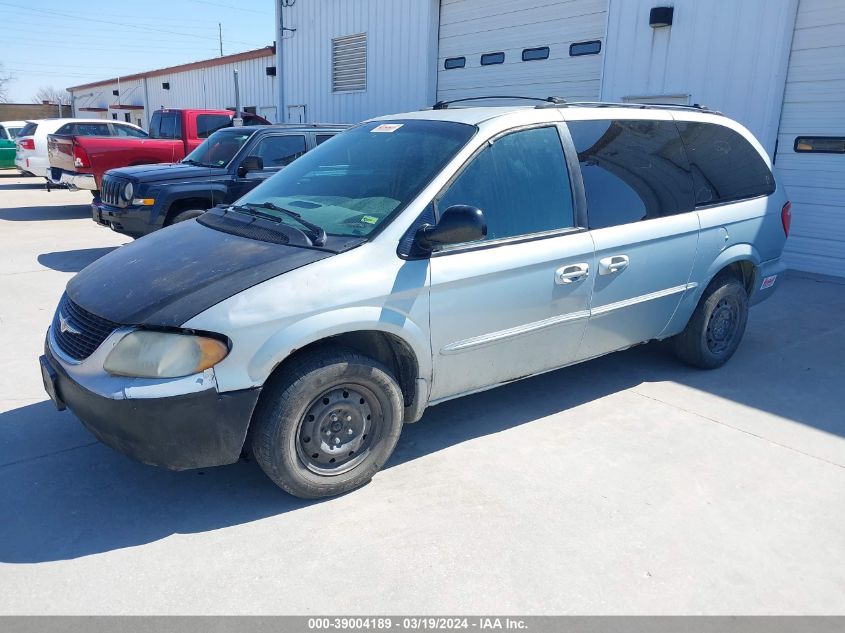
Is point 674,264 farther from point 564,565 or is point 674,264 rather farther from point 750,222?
point 564,565

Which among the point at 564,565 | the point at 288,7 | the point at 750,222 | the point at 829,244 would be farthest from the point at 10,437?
the point at 288,7

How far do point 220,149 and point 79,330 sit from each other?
6.21 m

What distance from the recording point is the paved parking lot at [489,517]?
260cm

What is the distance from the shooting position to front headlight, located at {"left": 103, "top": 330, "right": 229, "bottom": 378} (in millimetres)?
2766

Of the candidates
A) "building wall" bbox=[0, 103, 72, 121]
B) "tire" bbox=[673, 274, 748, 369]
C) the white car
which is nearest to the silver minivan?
"tire" bbox=[673, 274, 748, 369]

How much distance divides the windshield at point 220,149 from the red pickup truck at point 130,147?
1.88 metres

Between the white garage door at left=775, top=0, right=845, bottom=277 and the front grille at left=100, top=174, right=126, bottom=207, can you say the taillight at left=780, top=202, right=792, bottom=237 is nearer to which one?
the white garage door at left=775, top=0, right=845, bottom=277

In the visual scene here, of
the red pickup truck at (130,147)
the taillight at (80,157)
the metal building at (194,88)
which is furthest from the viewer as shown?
the metal building at (194,88)

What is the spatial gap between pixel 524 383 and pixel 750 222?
2.05 m

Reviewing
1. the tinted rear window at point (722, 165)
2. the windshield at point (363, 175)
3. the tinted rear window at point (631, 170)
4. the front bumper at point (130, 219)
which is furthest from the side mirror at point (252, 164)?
the tinted rear window at point (722, 165)

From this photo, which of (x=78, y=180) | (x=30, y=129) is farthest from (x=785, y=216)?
(x=30, y=129)

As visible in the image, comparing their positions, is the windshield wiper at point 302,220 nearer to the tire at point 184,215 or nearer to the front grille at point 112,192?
the tire at point 184,215

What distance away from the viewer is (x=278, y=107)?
1844 centimetres

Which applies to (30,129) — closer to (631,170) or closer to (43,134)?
(43,134)
